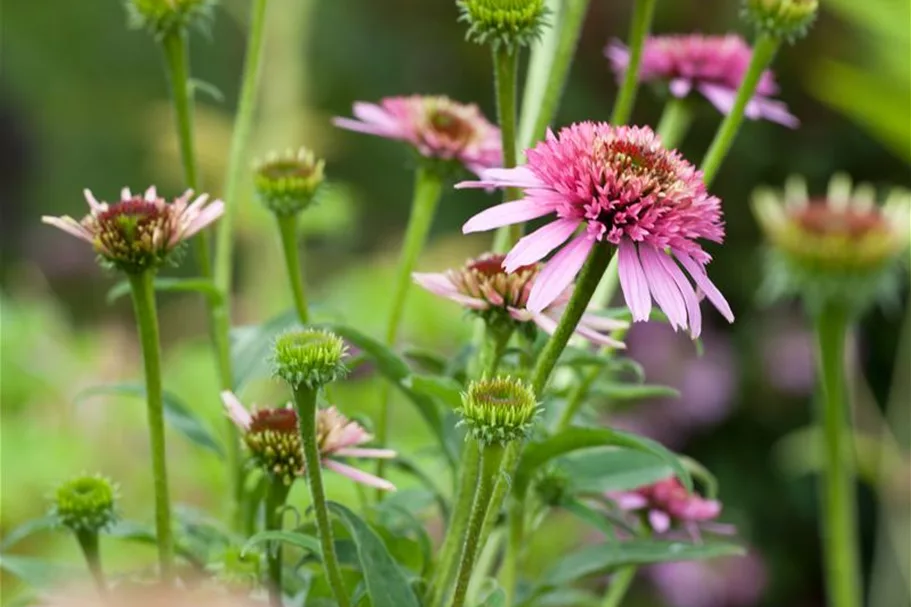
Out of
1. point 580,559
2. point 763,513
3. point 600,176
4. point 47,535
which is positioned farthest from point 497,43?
point 763,513

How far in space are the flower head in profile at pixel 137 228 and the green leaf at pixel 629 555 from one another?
8.1 inches

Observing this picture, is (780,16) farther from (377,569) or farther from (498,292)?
(377,569)

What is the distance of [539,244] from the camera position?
0.38 meters

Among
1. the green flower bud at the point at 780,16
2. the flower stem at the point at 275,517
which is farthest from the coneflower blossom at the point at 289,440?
the green flower bud at the point at 780,16

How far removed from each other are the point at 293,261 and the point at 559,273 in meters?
0.19

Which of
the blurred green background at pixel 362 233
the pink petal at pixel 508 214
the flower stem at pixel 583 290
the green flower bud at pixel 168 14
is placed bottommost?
the blurred green background at pixel 362 233

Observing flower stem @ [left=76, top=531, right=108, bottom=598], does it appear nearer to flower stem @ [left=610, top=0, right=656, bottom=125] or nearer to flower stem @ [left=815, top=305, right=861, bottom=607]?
flower stem @ [left=610, top=0, right=656, bottom=125]

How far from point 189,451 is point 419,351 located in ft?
2.52

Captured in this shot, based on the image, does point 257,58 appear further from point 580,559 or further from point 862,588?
point 862,588

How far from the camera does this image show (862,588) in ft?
6.46

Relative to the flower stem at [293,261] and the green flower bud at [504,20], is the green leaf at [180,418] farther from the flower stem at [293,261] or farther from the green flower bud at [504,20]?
the green flower bud at [504,20]

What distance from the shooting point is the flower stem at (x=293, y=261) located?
53 cm

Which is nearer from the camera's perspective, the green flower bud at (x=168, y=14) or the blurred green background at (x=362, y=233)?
the green flower bud at (x=168, y=14)

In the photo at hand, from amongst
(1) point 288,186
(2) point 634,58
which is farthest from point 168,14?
(2) point 634,58
